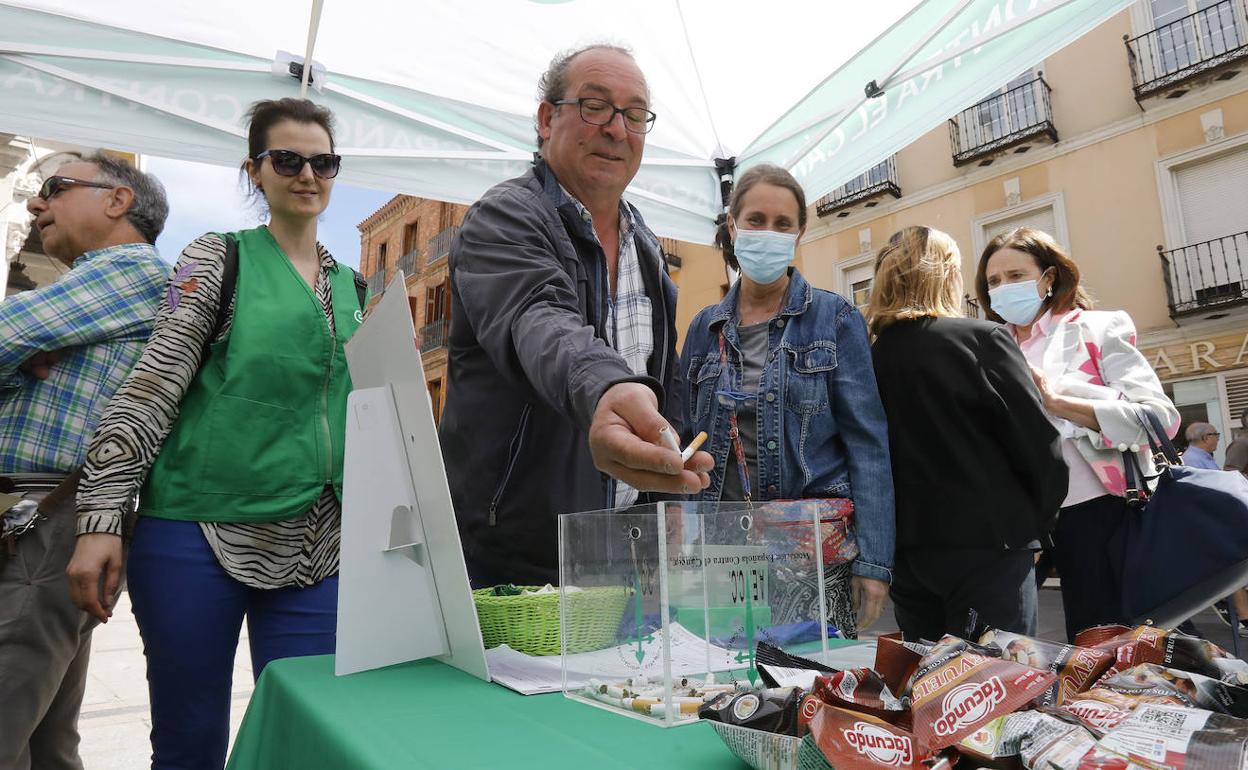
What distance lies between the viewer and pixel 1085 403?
2.01 meters

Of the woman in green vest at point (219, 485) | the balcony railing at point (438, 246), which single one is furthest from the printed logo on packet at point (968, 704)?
the balcony railing at point (438, 246)

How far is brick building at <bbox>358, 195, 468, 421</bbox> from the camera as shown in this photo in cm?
1977

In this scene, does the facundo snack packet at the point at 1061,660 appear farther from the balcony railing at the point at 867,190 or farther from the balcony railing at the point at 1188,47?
the balcony railing at the point at 867,190

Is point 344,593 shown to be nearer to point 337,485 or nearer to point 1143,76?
point 337,485

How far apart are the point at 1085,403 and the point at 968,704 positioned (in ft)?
5.88

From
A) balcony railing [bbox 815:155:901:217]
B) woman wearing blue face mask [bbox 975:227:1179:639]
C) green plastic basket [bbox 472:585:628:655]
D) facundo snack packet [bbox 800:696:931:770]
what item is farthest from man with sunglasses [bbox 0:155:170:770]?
balcony railing [bbox 815:155:901:217]

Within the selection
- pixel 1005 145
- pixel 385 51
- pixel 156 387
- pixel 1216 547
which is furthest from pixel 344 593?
pixel 1005 145

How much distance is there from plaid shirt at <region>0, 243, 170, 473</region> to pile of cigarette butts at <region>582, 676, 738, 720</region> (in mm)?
1408

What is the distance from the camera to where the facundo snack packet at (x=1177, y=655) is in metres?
0.62

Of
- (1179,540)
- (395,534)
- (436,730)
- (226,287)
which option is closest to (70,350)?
(226,287)

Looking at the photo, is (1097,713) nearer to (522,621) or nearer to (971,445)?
(522,621)

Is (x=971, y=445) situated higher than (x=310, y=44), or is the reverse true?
(x=310, y=44)

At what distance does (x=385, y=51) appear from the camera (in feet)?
9.83

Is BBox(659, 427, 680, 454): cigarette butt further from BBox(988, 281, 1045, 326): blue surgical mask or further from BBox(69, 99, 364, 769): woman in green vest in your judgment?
BBox(988, 281, 1045, 326): blue surgical mask
